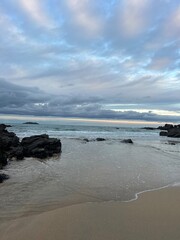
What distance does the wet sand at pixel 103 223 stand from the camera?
4.32m

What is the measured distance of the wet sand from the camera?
170 inches

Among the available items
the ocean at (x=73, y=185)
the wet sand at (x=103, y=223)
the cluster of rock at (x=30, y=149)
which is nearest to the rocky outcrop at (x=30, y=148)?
the cluster of rock at (x=30, y=149)

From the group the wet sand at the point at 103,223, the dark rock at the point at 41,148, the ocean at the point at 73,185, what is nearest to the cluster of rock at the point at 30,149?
the dark rock at the point at 41,148

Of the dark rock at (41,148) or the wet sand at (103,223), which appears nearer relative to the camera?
the wet sand at (103,223)

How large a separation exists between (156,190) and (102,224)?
3.22 m

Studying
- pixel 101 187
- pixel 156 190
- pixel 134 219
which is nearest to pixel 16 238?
pixel 134 219

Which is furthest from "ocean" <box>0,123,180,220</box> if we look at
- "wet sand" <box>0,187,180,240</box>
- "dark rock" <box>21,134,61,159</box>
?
"dark rock" <box>21,134,61,159</box>

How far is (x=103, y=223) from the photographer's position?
16.0 ft

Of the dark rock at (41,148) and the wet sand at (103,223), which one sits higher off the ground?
the dark rock at (41,148)

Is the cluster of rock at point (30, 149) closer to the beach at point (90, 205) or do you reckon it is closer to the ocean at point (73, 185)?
the ocean at point (73, 185)

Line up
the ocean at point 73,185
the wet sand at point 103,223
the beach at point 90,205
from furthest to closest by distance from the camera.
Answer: the ocean at point 73,185 → the beach at point 90,205 → the wet sand at point 103,223

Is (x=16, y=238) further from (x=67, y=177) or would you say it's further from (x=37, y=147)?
(x=37, y=147)

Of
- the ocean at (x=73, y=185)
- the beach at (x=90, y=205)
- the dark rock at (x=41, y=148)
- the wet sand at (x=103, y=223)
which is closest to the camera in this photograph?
the wet sand at (x=103, y=223)

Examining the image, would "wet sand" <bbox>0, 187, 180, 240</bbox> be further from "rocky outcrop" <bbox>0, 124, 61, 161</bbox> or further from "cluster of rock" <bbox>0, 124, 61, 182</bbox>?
"rocky outcrop" <bbox>0, 124, 61, 161</bbox>
